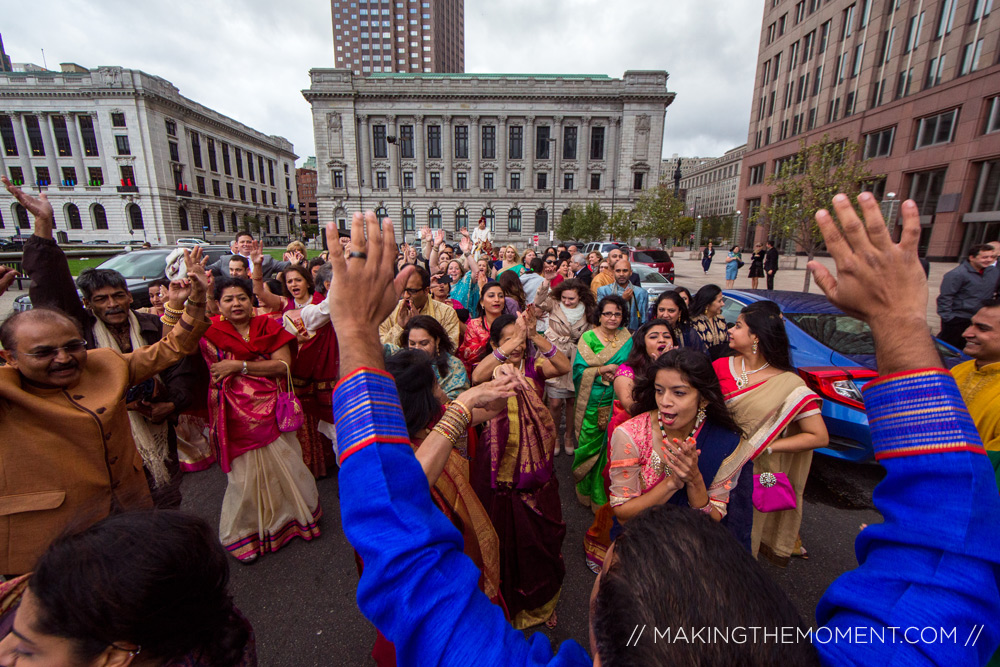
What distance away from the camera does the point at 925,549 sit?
68 centimetres

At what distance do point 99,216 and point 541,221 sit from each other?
5219 cm

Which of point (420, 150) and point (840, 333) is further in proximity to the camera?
point (420, 150)

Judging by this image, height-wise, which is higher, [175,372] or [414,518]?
[414,518]

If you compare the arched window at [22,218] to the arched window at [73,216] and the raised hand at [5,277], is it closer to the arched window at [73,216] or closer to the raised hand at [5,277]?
the arched window at [73,216]

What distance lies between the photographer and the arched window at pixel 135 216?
48719mm

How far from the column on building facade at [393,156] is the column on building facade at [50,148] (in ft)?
123

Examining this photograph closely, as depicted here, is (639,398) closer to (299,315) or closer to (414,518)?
(414,518)

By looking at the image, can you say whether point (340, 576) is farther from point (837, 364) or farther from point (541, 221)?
point (541, 221)

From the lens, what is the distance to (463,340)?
4520 mm

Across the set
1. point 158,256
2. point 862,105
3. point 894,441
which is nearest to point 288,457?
point 894,441

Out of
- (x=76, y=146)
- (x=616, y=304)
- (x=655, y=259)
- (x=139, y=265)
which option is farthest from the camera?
(x=76, y=146)

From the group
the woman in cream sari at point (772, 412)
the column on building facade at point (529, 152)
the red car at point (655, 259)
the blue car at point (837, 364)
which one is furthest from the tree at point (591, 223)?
the woman in cream sari at point (772, 412)

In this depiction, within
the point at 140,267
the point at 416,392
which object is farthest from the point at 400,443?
the point at 140,267

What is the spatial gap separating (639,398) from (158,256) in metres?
13.0
